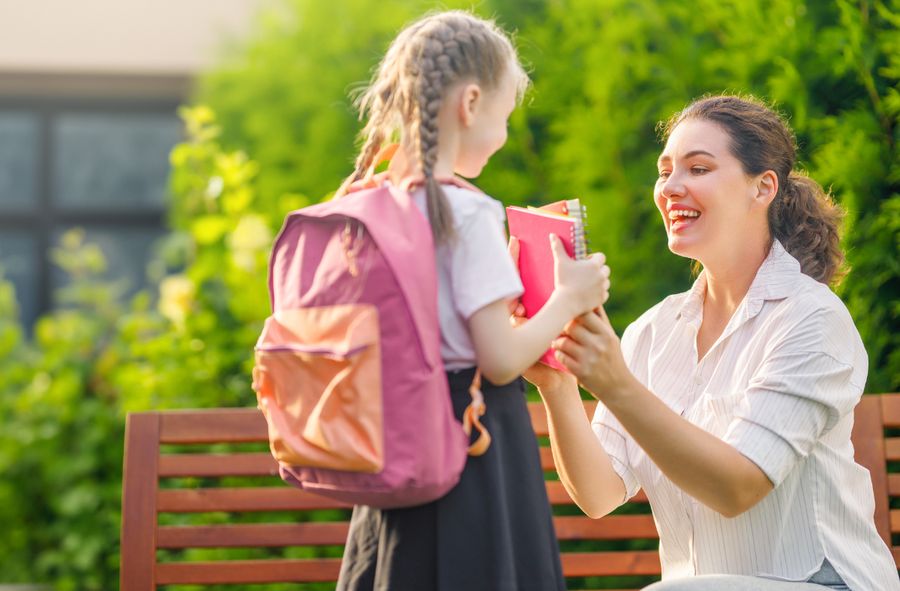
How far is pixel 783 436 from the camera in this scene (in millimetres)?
2133

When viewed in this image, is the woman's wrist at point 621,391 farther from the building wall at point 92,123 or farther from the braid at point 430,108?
the building wall at point 92,123

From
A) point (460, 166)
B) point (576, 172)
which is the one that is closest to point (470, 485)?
point (460, 166)

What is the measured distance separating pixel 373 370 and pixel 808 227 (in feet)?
3.74

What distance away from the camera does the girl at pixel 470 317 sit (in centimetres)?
180

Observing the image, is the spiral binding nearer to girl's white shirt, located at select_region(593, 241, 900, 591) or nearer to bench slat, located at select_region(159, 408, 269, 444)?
girl's white shirt, located at select_region(593, 241, 900, 591)

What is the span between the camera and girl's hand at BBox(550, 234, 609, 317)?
1896 millimetres

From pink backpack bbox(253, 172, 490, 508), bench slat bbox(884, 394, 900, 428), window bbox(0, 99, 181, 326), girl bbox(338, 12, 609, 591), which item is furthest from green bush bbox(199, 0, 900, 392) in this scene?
window bbox(0, 99, 181, 326)

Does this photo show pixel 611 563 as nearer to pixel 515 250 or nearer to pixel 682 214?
pixel 682 214

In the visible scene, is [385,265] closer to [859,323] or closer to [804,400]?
[804,400]

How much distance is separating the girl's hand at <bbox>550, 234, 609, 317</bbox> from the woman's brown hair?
0.61 meters

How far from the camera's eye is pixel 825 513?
2.21 meters

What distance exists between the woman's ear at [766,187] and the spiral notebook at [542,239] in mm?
553

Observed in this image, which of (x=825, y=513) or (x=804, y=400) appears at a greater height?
(x=804, y=400)

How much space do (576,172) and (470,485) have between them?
5.91 ft
